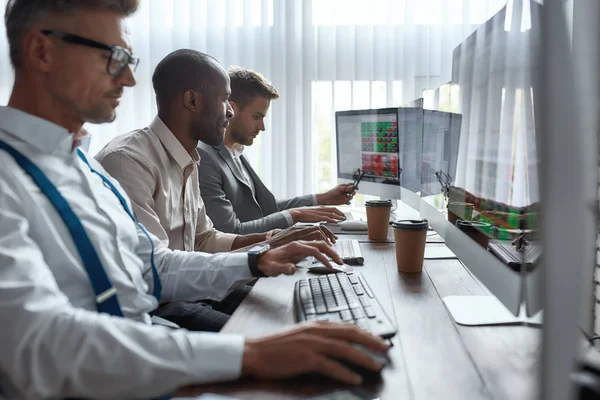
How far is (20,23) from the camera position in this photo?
3.38ft

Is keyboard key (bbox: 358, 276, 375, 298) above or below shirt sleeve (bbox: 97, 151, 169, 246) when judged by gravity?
below

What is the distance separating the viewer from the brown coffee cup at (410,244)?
4.49ft

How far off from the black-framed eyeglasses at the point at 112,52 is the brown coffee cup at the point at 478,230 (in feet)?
2.46

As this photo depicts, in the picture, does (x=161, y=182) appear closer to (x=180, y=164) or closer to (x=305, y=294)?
(x=180, y=164)

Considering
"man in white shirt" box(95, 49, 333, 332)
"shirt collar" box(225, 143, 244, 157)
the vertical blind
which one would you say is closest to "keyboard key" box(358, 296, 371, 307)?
"man in white shirt" box(95, 49, 333, 332)

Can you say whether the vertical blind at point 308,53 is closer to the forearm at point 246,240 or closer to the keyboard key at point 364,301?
the forearm at point 246,240

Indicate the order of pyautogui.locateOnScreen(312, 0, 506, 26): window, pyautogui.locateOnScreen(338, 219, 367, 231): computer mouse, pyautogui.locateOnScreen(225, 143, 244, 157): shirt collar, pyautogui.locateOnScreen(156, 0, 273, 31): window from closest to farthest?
1. pyautogui.locateOnScreen(338, 219, 367, 231): computer mouse
2. pyautogui.locateOnScreen(225, 143, 244, 157): shirt collar
3. pyautogui.locateOnScreen(312, 0, 506, 26): window
4. pyautogui.locateOnScreen(156, 0, 273, 31): window

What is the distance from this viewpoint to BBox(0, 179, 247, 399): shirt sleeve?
0.68 m

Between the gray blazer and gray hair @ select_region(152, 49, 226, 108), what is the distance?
1.54ft

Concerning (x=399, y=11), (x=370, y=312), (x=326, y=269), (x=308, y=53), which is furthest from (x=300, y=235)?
(x=399, y=11)

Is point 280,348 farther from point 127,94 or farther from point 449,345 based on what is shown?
point 127,94

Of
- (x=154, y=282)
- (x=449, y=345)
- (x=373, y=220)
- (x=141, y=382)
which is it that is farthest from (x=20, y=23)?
(x=373, y=220)

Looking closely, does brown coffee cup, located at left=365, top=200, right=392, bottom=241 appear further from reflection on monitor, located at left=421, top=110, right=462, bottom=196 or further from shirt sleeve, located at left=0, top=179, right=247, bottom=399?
shirt sleeve, located at left=0, top=179, right=247, bottom=399

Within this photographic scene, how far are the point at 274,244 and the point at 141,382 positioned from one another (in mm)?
906
